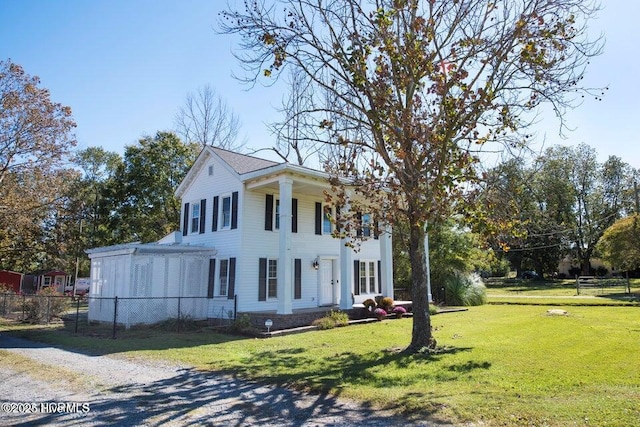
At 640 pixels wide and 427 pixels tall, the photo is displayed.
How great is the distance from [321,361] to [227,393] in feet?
10.1

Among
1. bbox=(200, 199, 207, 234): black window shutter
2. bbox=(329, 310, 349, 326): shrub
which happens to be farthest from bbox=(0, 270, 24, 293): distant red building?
bbox=(329, 310, 349, 326): shrub

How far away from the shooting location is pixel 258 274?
691 inches

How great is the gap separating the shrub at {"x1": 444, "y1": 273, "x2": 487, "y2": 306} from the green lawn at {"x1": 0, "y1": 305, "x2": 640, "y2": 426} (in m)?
7.92

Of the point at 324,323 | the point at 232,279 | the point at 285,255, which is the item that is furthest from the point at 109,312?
the point at 324,323

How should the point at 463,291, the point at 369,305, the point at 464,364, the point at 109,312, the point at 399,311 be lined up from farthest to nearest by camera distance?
the point at 463,291, the point at 399,311, the point at 369,305, the point at 109,312, the point at 464,364

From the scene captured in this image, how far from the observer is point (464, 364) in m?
8.77

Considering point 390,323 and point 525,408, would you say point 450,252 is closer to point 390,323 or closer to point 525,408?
point 390,323

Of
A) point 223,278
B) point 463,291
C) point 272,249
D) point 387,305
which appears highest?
point 272,249

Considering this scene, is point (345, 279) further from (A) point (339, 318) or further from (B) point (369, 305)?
(A) point (339, 318)

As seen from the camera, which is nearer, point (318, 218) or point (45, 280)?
point (318, 218)

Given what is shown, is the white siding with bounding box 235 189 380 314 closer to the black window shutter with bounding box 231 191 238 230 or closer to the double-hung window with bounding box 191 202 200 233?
the black window shutter with bounding box 231 191 238 230

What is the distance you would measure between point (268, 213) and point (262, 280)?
2.87 m

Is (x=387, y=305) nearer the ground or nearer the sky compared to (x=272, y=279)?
nearer the ground

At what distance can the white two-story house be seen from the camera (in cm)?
1659
